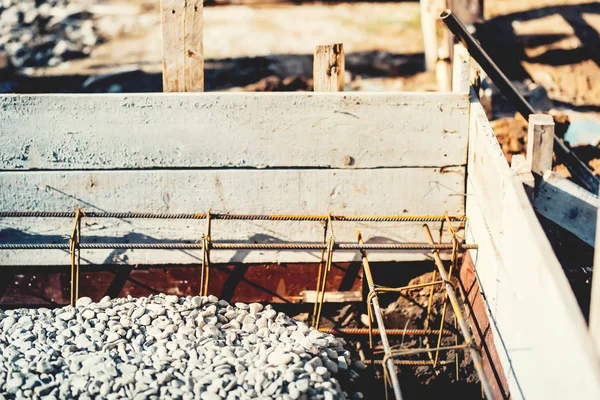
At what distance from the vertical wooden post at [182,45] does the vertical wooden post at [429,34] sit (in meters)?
3.22

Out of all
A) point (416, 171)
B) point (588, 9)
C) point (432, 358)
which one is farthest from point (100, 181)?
point (588, 9)

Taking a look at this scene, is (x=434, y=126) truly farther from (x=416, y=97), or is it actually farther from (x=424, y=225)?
(x=424, y=225)

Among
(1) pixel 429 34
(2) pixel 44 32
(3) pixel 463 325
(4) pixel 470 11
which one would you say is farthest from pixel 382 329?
(2) pixel 44 32

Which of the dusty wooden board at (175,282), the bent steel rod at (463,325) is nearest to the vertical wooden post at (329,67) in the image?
the bent steel rod at (463,325)

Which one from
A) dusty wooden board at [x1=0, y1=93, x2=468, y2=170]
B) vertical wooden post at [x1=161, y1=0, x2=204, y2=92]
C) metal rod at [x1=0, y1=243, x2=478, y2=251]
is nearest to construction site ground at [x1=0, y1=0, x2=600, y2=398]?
dusty wooden board at [x1=0, y1=93, x2=468, y2=170]

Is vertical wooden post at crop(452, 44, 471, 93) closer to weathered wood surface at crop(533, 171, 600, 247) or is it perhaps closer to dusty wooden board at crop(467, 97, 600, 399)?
dusty wooden board at crop(467, 97, 600, 399)

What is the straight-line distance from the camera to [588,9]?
33.2 feet

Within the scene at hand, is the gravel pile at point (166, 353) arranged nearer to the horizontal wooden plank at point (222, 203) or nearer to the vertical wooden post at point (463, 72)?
the horizontal wooden plank at point (222, 203)

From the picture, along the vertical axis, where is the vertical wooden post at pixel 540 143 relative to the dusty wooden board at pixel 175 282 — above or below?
above

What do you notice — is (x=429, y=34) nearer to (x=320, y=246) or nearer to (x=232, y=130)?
(x=232, y=130)

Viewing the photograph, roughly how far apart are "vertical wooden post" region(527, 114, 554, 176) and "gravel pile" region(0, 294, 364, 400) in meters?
1.94

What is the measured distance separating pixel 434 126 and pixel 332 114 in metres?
0.81

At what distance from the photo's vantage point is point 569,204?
5164 millimetres

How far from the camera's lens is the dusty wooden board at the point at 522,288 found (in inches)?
134
